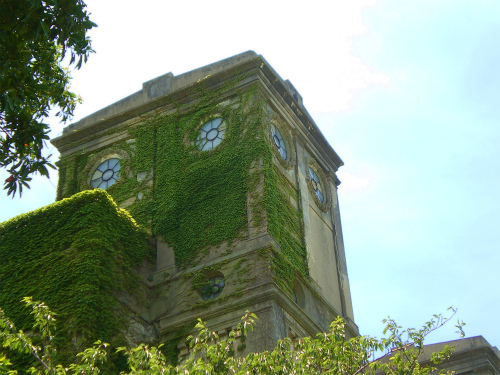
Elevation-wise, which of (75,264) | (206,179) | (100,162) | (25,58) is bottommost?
(25,58)

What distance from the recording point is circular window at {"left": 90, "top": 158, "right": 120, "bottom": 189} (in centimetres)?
3020

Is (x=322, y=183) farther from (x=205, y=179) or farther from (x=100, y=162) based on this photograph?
(x=100, y=162)

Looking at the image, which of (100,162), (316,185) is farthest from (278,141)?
(100,162)

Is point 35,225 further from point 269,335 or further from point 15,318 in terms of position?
point 269,335

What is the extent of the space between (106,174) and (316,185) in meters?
7.83

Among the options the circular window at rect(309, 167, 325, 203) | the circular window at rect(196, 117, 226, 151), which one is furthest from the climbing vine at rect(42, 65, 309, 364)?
the circular window at rect(309, 167, 325, 203)

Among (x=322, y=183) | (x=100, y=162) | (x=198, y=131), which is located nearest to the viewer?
(x=198, y=131)

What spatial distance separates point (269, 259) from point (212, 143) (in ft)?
19.4

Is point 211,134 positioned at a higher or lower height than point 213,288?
higher

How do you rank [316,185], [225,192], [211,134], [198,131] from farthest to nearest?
1. [316,185]
2. [198,131]
3. [211,134]
4. [225,192]

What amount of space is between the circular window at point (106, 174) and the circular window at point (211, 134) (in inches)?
139

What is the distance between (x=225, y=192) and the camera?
1054 inches

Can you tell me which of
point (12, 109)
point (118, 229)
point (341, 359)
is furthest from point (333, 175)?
point (12, 109)

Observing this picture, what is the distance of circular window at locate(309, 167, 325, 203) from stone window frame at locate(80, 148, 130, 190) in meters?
6.81
